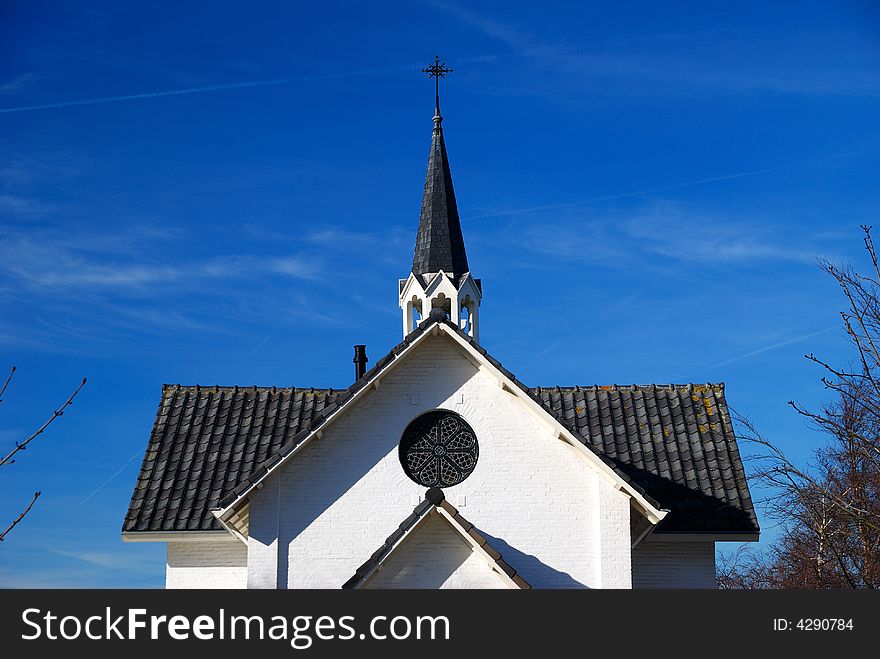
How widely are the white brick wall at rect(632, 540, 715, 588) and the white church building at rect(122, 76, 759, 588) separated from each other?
3cm

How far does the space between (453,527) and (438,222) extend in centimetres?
1084

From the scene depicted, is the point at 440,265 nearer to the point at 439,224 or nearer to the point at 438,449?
the point at 439,224

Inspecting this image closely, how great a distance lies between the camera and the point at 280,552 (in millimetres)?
23391

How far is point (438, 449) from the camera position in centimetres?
2392

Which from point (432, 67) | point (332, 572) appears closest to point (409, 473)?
point (332, 572)

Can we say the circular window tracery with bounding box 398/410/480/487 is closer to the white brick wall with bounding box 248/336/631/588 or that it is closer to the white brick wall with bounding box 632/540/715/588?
the white brick wall with bounding box 248/336/631/588

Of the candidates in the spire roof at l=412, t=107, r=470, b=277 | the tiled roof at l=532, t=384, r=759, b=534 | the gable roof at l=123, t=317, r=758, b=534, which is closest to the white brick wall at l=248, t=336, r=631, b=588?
the gable roof at l=123, t=317, r=758, b=534

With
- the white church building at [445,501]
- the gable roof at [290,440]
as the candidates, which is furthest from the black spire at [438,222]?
the white church building at [445,501]

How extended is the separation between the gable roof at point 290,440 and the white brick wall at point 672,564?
2.56ft

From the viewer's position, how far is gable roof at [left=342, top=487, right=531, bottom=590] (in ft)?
69.9

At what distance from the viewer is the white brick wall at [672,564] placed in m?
Result: 25.7
